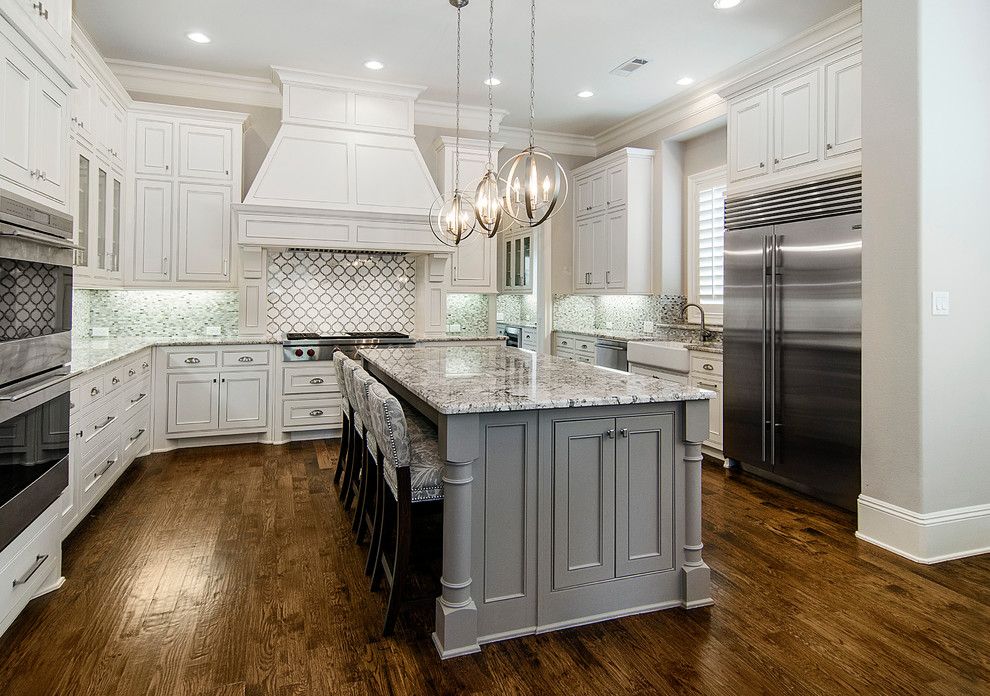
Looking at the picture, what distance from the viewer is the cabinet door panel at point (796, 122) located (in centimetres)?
378

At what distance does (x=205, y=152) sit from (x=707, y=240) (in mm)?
4486

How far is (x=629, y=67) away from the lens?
4.89 m

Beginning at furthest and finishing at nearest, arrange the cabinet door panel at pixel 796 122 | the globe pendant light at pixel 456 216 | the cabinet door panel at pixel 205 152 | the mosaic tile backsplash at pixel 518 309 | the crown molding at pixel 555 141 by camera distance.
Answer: the mosaic tile backsplash at pixel 518 309 < the crown molding at pixel 555 141 < the cabinet door panel at pixel 205 152 < the globe pendant light at pixel 456 216 < the cabinet door panel at pixel 796 122

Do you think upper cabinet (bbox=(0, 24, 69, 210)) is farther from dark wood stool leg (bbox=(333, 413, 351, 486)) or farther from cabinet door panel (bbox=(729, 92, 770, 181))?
cabinet door panel (bbox=(729, 92, 770, 181))

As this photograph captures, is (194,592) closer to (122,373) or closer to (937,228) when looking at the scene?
(122,373)

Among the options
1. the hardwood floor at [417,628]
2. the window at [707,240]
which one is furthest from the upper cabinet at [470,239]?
the hardwood floor at [417,628]

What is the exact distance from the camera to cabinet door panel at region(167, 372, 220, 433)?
4.94 m

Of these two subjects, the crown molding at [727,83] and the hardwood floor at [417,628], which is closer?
the hardwood floor at [417,628]

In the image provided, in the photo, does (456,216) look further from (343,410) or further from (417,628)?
(417,628)

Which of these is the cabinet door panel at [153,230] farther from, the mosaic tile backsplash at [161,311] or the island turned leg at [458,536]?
the island turned leg at [458,536]

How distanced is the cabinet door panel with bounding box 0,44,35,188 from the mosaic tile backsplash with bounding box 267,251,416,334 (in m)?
3.33

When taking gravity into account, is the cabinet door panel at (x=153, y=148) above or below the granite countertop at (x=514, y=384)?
above

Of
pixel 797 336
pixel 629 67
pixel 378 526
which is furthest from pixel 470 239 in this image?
pixel 378 526

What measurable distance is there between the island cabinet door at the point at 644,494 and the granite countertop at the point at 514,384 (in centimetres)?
15
